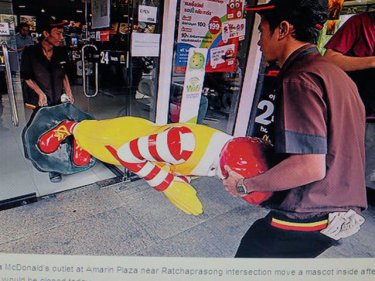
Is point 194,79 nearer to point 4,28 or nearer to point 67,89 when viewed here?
point 67,89

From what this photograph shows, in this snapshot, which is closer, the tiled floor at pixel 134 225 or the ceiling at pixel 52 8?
the tiled floor at pixel 134 225

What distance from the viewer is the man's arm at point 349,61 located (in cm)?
77

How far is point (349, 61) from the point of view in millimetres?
805

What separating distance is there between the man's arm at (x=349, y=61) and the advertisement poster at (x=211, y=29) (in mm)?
583

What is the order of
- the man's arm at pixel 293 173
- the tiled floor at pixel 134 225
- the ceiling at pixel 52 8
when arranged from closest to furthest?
the man's arm at pixel 293 173, the tiled floor at pixel 134 225, the ceiling at pixel 52 8

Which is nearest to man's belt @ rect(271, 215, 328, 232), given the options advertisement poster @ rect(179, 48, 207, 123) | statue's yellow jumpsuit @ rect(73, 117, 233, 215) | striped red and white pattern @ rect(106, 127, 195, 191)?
statue's yellow jumpsuit @ rect(73, 117, 233, 215)

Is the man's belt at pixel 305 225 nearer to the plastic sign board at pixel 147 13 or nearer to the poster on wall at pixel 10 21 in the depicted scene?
the plastic sign board at pixel 147 13

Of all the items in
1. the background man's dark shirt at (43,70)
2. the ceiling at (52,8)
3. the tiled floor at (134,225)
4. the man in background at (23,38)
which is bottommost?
the tiled floor at (134,225)

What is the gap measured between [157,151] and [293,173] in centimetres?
40

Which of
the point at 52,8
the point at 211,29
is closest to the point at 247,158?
the point at 211,29

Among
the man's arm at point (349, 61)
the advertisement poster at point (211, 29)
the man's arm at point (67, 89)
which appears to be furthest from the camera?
the advertisement poster at point (211, 29)

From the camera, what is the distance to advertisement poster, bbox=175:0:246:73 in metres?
1.27

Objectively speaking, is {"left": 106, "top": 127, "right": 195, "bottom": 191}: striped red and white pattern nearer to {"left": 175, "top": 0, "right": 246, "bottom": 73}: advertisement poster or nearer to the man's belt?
the man's belt

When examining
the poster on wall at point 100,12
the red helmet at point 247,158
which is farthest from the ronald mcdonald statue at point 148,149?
the poster on wall at point 100,12
